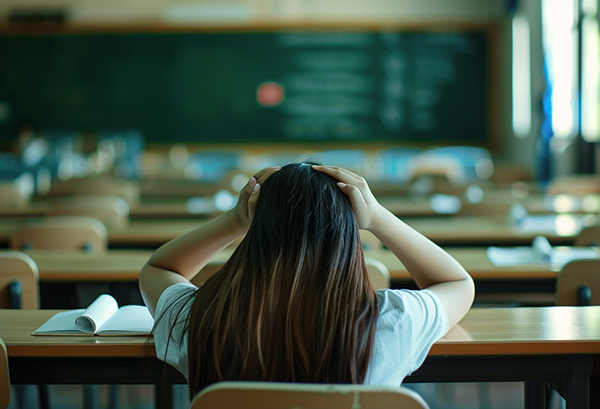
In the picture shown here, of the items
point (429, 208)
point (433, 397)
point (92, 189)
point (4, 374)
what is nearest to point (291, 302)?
point (4, 374)

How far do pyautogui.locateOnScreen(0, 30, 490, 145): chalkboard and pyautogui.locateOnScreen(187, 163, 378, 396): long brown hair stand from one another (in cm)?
736

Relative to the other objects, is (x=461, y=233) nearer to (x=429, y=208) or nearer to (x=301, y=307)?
(x=429, y=208)

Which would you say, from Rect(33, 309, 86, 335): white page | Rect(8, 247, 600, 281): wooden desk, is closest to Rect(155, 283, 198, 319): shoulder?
Rect(33, 309, 86, 335): white page

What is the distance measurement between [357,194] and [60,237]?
1883mm

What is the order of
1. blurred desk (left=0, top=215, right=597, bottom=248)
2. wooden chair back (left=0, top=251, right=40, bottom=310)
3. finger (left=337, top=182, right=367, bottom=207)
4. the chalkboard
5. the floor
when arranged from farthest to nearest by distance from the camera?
the chalkboard < blurred desk (left=0, top=215, right=597, bottom=248) < the floor < wooden chair back (left=0, top=251, right=40, bottom=310) < finger (left=337, top=182, right=367, bottom=207)

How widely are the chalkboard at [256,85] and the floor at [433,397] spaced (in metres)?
6.09

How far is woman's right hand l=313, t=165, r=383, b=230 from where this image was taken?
110 cm

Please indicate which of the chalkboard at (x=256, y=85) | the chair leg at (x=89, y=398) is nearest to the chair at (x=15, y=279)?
the chair leg at (x=89, y=398)

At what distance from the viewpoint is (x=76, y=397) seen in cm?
242

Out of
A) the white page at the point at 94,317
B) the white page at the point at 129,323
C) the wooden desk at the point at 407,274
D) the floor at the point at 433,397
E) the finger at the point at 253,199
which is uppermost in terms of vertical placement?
the finger at the point at 253,199

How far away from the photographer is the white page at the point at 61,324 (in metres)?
1.27

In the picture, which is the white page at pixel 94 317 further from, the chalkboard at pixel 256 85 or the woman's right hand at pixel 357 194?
the chalkboard at pixel 256 85

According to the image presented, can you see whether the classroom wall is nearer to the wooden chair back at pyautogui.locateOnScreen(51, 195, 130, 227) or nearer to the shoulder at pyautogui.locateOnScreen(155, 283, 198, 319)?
the wooden chair back at pyautogui.locateOnScreen(51, 195, 130, 227)

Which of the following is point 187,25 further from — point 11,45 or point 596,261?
point 596,261
